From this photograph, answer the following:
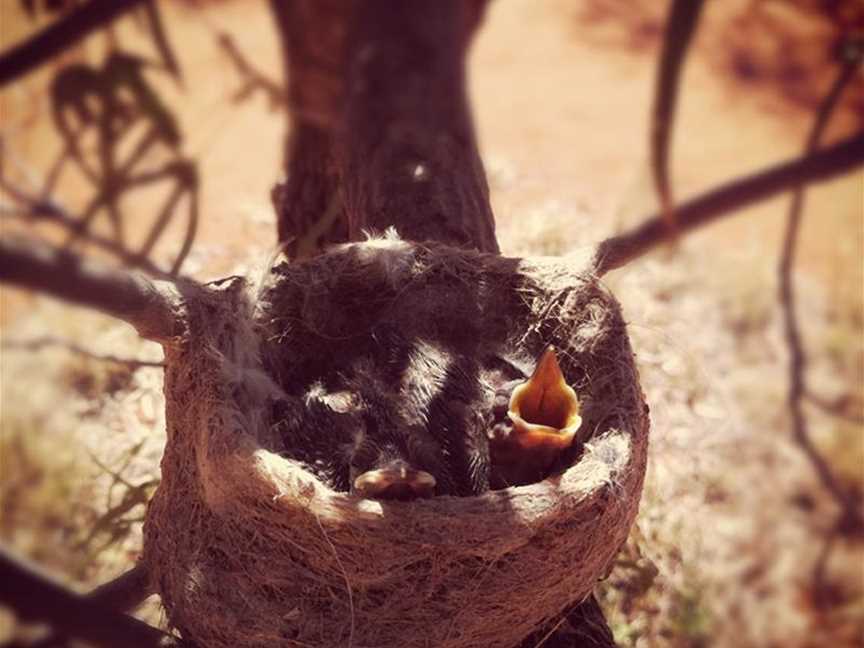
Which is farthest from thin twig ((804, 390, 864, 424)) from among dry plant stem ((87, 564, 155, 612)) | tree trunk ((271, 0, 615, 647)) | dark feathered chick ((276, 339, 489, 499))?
dry plant stem ((87, 564, 155, 612))

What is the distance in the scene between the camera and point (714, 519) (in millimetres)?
2980

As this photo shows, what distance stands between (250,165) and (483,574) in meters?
3.19

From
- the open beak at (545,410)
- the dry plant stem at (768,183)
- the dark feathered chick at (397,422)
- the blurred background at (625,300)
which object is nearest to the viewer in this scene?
the dry plant stem at (768,183)

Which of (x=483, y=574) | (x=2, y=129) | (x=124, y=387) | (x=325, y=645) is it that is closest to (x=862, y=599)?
(x=483, y=574)

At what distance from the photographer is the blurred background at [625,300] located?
1475 millimetres

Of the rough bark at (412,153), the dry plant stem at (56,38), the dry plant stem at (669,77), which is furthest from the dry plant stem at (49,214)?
the rough bark at (412,153)

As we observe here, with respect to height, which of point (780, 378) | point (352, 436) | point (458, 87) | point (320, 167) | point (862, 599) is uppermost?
point (458, 87)

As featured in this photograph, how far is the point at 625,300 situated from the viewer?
3371 mm

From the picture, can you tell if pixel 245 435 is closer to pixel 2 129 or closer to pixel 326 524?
pixel 326 524

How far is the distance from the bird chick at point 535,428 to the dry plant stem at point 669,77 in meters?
1.11

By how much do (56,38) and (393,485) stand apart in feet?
3.44

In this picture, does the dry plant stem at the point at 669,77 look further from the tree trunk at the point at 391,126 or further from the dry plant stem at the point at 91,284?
the tree trunk at the point at 391,126

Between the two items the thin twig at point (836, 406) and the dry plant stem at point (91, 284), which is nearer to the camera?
the dry plant stem at point (91, 284)

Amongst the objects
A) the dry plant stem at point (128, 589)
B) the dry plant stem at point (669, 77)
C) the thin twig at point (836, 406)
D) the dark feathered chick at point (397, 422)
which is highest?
the dry plant stem at point (669, 77)
